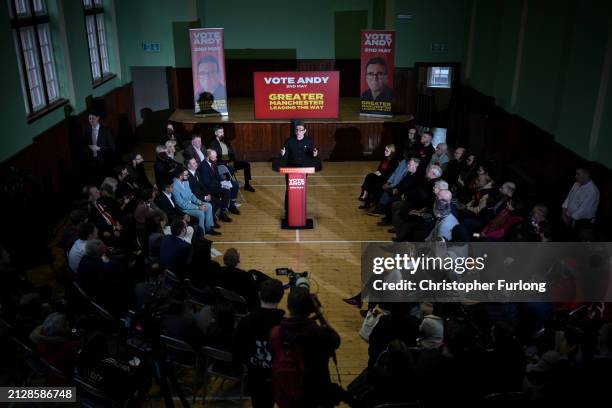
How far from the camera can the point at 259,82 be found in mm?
11195

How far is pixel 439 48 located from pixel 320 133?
13.1 ft

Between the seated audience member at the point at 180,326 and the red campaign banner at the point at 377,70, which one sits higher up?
the red campaign banner at the point at 377,70

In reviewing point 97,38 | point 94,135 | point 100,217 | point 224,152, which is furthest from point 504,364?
point 97,38

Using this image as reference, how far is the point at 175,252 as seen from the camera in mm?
5691

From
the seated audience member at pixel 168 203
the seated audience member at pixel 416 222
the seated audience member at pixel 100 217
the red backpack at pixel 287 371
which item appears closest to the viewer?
the red backpack at pixel 287 371

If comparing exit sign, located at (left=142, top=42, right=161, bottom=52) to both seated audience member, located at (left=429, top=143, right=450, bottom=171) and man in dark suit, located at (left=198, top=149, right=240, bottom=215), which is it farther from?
seated audience member, located at (left=429, top=143, right=450, bottom=171)

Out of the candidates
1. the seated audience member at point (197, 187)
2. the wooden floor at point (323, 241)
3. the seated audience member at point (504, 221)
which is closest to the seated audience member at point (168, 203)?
the seated audience member at point (197, 187)

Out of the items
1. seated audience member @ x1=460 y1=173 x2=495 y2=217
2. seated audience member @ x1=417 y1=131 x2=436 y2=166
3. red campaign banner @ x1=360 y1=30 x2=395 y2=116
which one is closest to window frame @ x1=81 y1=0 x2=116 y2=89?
red campaign banner @ x1=360 y1=30 x2=395 y2=116

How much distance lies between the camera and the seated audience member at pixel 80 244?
548 centimetres

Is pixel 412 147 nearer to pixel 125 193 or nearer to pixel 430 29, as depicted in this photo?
pixel 125 193

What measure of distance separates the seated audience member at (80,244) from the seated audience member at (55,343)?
1.32 m

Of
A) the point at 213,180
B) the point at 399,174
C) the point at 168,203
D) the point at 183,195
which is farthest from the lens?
the point at 399,174

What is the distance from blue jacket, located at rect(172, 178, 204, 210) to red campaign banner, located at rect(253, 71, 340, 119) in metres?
4.13

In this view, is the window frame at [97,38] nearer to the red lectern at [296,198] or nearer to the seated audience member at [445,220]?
the red lectern at [296,198]
